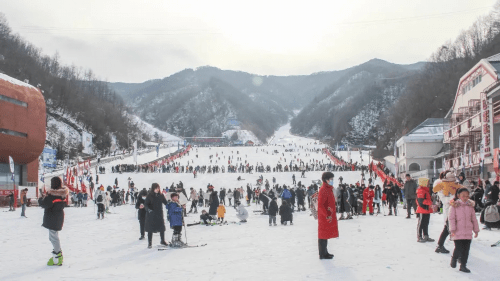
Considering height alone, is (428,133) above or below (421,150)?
above

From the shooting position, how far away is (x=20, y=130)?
36.6m

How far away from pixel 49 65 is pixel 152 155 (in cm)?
4274

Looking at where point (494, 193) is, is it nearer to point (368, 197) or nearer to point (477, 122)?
point (368, 197)

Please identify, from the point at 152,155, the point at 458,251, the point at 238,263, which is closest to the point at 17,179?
the point at 152,155

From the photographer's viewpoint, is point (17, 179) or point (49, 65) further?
point (49, 65)

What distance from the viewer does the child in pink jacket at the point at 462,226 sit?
19.7ft

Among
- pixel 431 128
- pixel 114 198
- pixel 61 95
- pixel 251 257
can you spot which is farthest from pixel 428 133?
pixel 61 95

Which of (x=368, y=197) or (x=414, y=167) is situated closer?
(x=368, y=197)

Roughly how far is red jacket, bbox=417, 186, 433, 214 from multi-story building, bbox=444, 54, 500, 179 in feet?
52.7

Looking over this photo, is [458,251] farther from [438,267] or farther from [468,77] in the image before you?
[468,77]

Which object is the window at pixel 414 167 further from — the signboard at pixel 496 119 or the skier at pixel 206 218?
the skier at pixel 206 218

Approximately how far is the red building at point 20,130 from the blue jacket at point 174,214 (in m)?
28.7

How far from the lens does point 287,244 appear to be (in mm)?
9359

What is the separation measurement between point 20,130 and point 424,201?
1398 inches
